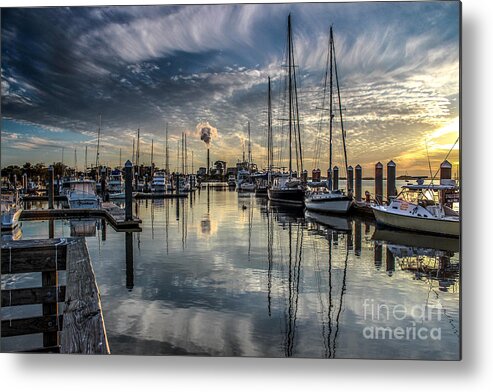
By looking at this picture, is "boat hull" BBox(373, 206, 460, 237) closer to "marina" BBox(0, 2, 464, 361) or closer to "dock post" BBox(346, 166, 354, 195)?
"marina" BBox(0, 2, 464, 361)

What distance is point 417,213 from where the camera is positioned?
34.8 ft

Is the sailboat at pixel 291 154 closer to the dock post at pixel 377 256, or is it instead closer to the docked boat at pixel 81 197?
the dock post at pixel 377 256

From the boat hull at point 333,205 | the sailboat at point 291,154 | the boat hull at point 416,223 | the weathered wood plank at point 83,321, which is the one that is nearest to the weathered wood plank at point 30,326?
the weathered wood plank at point 83,321

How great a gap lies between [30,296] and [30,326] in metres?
0.26

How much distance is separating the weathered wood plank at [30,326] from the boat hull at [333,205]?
13310 millimetres

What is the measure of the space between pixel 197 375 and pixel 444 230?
6.78 metres

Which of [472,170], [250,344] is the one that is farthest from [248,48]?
[250,344]

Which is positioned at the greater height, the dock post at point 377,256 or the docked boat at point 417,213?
the docked boat at point 417,213

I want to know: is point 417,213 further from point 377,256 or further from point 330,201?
point 330,201

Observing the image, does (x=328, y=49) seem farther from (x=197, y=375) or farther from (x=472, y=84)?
(x=197, y=375)

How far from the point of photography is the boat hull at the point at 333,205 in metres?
16.7

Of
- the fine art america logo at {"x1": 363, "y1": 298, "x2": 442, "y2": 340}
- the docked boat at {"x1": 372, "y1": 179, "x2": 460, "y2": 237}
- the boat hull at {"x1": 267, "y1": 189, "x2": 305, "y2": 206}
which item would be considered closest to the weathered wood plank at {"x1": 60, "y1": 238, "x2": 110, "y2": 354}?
the fine art america logo at {"x1": 363, "y1": 298, "x2": 442, "y2": 340}

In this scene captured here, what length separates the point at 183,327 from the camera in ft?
15.0

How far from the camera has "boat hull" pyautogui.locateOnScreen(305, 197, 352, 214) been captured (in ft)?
54.9
